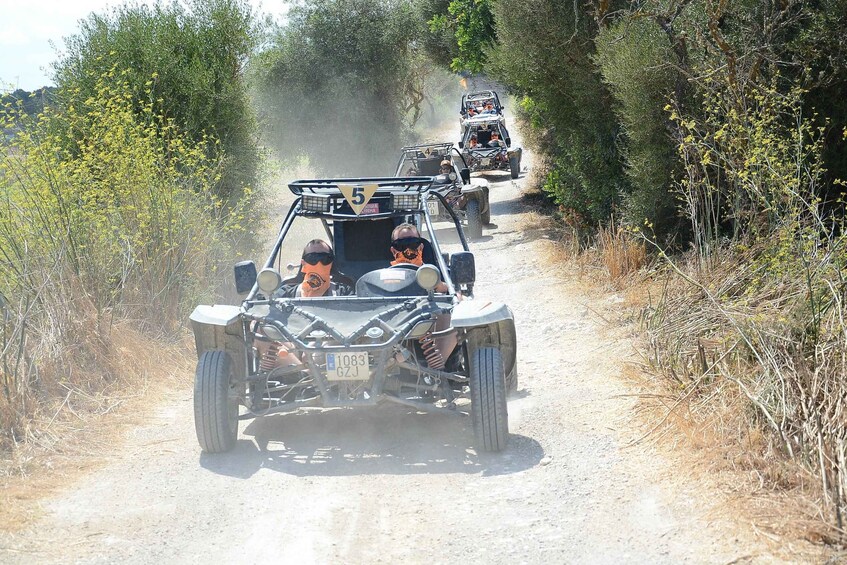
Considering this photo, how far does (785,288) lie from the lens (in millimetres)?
6539

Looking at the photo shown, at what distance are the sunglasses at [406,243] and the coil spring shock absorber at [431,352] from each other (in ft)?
4.15

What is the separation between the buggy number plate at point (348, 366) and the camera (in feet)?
19.8

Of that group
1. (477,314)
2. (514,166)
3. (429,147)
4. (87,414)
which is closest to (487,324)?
(477,314)

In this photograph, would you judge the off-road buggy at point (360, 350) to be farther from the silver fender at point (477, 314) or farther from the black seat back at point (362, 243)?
the black seat back at point (362, 243)

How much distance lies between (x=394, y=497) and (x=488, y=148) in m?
18.9

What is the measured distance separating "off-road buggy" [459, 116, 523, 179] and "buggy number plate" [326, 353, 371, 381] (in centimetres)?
1773

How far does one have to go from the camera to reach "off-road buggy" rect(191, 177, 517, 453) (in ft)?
20.1

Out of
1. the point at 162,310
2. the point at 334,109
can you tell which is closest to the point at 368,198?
the point at 162,310

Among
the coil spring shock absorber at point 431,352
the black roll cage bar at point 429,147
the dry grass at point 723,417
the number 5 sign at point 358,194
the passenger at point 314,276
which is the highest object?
the number 5 sign at point 358,194

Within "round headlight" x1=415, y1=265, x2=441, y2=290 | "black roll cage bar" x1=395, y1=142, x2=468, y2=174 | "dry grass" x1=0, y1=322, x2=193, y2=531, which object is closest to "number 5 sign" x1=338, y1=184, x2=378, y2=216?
"round headlight" x1=415, y1=265, x2=441, y2=290

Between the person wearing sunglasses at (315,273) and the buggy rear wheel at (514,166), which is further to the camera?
the buggy rear wheel at (514,166)

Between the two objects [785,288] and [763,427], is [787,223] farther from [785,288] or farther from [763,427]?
[763,427]

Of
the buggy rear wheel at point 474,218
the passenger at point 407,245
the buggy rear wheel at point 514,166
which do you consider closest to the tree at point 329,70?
the buggy rear wheel at point 514,166

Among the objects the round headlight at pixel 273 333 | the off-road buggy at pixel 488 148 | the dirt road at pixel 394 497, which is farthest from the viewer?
the off-road buggy at pixel 488 148
